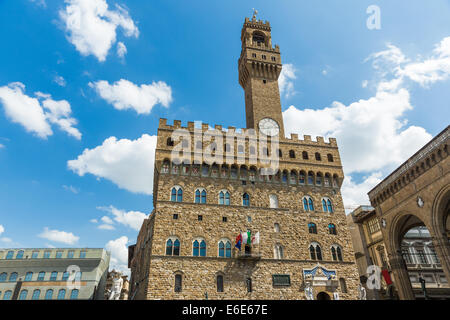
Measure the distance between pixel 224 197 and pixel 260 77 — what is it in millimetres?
18337

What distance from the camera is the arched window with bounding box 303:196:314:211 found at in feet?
114

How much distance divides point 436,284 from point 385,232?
14.2 metres

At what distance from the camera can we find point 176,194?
3222 centimetres

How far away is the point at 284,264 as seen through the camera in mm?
31047

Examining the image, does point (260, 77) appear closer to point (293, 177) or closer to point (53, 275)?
point (293, 177)

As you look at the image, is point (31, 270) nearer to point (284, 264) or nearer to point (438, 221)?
point (284, 264)

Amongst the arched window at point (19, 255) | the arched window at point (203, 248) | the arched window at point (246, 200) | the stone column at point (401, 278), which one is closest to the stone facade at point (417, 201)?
the stone column at point (401, 278)

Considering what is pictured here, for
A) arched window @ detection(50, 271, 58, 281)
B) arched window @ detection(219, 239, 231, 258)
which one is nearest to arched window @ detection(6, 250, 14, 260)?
arched window @ detection(50, 271, 58, 281)

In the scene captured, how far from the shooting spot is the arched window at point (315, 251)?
32375mm

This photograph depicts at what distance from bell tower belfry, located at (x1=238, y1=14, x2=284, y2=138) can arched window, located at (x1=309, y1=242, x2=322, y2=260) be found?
1343 centimetres

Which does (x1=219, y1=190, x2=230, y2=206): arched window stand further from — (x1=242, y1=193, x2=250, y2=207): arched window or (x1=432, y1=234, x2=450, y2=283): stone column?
(x1=432, y1=234, x2=450, y2=283): stone column

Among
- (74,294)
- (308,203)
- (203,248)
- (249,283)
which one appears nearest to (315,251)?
(308,203)

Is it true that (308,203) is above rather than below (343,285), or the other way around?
above

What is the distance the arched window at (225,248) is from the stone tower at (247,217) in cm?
10
